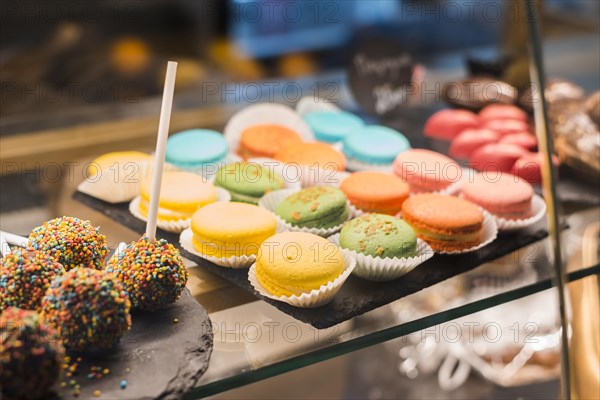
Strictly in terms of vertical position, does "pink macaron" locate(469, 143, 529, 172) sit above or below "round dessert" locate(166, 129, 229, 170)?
below

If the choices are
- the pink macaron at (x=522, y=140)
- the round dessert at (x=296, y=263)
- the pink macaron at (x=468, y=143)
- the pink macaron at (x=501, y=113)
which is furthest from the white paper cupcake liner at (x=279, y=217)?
the pink macaron at (x=501, y=113)

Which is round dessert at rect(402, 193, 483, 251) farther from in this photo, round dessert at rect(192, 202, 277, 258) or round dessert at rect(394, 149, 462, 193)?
round dessert at rect(192, 202, 277, 258)

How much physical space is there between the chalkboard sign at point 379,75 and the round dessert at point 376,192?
45cm

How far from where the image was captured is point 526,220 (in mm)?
1526

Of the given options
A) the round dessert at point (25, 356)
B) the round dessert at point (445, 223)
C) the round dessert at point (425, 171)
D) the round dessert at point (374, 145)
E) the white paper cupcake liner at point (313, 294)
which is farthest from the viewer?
the round dessert at point (374, 145)

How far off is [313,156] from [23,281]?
82 centimetres

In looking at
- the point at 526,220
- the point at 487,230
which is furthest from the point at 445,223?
the point at 526,220

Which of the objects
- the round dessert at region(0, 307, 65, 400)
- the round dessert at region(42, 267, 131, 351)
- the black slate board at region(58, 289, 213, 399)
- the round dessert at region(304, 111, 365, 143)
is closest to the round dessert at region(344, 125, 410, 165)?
the round dessert at region(304, 111, 365, 143)

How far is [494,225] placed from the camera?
1.48 metres

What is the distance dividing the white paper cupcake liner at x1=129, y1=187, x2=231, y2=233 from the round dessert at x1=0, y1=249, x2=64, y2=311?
0.40m

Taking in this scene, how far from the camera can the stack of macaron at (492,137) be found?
173 centimetres

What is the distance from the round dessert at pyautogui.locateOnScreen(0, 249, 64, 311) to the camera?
972 mm

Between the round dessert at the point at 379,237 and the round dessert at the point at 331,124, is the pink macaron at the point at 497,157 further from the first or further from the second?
the round dessert at the point at 379,237

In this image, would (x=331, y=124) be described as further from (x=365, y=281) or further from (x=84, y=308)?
(x=84, y=308)
